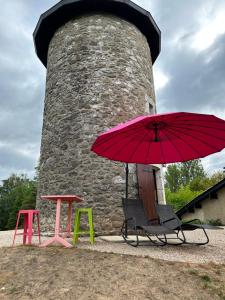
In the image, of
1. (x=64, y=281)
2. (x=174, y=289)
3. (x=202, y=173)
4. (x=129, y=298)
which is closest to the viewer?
(x=129, y=298)

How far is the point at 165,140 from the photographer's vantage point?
14.3 feet

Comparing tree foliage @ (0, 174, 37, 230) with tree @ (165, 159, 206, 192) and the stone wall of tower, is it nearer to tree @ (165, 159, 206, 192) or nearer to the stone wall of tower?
the stone wall of tower

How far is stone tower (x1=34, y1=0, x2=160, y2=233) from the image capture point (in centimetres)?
584

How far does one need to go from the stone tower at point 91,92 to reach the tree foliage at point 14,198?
11.7 meters

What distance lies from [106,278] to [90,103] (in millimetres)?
4806

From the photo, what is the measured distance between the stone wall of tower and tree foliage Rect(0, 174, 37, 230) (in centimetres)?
1161

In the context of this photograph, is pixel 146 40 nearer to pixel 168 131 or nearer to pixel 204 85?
pixel 168 131

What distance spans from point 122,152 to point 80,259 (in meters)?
1.94

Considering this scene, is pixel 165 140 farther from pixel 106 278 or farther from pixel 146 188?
pixel 106 278

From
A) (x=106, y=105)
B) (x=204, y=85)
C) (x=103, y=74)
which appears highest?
(x=204, y=85)

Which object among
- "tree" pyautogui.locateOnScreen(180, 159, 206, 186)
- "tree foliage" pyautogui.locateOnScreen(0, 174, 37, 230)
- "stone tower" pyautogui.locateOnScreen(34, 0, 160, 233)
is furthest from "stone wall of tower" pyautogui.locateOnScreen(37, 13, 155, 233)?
"tree" pyautogui.locateOnScreen(180, 159, 206, 186)

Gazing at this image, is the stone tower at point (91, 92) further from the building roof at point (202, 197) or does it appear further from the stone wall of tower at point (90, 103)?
the building roof at point (202, 197)

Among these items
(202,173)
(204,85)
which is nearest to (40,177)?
(204,85)

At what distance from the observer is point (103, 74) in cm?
679
